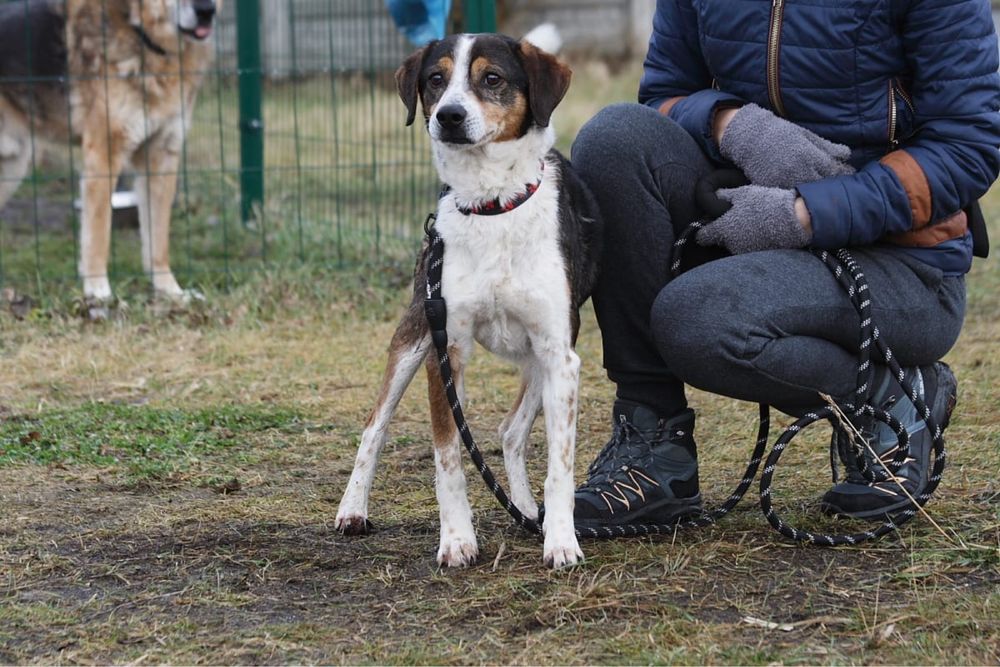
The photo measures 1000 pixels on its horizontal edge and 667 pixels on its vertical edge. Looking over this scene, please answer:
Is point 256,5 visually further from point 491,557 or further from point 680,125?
point 491,557

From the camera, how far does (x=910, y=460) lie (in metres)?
2.70

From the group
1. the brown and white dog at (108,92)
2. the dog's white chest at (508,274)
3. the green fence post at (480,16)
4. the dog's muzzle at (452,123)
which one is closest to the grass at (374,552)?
the dog's white chest at (508,274)

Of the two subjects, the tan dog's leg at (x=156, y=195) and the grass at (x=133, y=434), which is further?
the tan dog's leg at (x=156, y=195)

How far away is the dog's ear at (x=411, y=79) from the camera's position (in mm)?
2758

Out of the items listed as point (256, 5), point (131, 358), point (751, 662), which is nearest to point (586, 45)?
point (256, 5)

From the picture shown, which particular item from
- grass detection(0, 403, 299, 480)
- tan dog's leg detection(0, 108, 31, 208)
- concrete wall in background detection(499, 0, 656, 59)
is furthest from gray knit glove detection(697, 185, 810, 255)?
concrete wall in background detection(499, 0, 656, 59)

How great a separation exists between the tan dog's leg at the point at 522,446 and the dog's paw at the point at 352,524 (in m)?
0.36

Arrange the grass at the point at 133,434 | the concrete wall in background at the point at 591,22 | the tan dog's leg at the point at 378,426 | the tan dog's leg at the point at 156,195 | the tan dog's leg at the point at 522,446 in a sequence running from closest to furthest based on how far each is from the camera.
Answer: the tan dog's leg at the point at 378,426
the tan dog's leg at the point at 522,446
the grass at the point at 133,434
the tan dog's leg at the point at 156,195
the concrete wall in background at the point at 591,22

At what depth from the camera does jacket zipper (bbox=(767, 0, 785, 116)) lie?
2594mm

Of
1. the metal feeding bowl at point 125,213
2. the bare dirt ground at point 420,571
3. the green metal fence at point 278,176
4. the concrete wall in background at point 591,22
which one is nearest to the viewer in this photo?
the bare dirt ground at point 420,571

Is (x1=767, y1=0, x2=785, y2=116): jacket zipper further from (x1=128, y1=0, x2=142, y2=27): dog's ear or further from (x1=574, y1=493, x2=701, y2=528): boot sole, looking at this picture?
(x1=128, y1=0, x2=142, y2=27): dog's ear

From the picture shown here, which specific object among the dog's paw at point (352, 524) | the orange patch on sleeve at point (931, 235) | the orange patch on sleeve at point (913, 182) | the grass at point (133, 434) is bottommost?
the grass at point (133, 434)

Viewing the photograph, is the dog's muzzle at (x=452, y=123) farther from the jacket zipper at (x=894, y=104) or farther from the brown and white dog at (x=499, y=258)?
the jacket zipper at (x=894, y=104)

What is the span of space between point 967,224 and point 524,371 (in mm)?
1036
